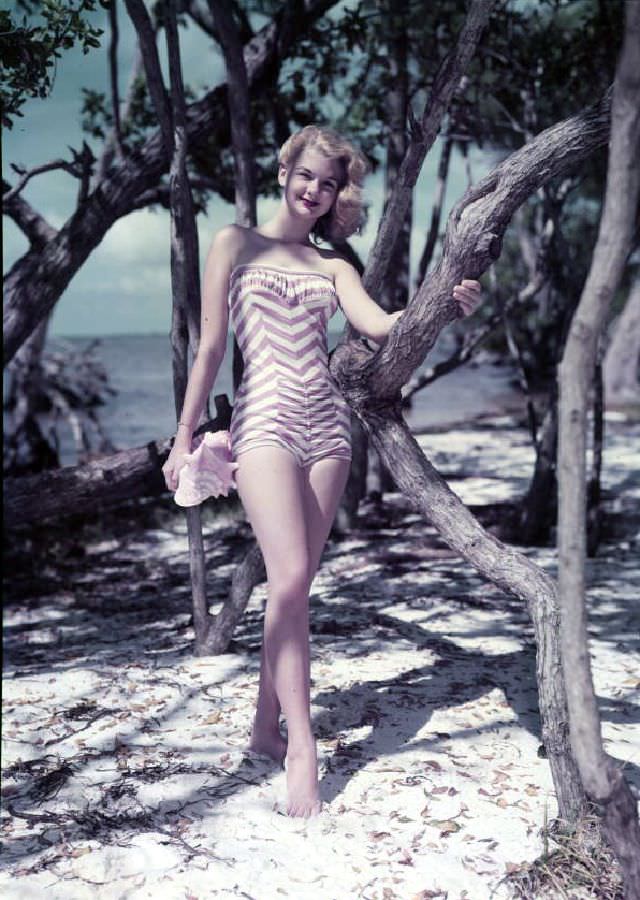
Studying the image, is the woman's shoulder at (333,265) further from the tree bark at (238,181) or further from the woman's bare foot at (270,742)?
the woman's bare foot at (270,742)

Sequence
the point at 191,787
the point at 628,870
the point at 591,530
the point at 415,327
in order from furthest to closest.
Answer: the point at 591,530 → the point at 191,787 → the point at 415,327 → the point at 628,870

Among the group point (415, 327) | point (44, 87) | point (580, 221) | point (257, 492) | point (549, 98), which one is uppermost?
point (580, 221)

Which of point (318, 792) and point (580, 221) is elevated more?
point (580, 221)

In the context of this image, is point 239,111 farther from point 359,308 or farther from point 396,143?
point 396,143

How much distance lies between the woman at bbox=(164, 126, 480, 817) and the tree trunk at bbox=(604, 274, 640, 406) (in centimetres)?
1749

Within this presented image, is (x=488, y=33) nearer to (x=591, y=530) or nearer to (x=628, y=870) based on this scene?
(x=591, y=530)

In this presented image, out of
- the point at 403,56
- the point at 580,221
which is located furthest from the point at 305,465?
the point at 580,221

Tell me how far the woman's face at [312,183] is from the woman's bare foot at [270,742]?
1.89 meters

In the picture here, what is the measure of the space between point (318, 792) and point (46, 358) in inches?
373

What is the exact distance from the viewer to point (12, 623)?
5949 mm

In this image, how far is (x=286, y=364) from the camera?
311 cm

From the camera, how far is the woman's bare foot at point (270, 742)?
3453 millimetres

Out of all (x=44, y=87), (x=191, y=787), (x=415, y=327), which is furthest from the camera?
(x=44, y=87)

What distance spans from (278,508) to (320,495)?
0.71ft
